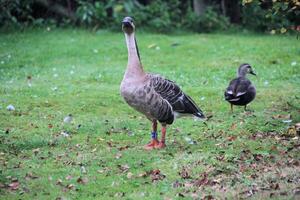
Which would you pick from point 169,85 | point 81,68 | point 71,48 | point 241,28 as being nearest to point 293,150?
point 169,85

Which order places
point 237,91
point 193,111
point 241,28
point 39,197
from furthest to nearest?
point 241,28
point 237,91
point 193,111
point 39,197

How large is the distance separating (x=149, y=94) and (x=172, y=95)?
0.52 m

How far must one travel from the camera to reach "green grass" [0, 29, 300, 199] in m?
8.31

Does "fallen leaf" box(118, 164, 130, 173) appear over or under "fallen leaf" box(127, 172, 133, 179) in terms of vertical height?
under

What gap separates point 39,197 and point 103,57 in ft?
37.1

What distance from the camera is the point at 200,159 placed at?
925cm

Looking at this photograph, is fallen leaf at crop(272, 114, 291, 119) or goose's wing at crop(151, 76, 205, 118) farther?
fallen leaf at crop(272, 114, 291, 119)

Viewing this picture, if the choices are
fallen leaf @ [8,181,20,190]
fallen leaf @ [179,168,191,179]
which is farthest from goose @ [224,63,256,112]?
fallen leaf @ [8,181,20,190]

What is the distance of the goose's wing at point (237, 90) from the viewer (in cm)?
1223

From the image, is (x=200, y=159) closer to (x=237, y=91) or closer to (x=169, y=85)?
(x=169, y=85)

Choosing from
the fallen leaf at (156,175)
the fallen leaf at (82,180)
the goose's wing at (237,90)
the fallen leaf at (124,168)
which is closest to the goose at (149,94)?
the fallen leaf at (124,168)

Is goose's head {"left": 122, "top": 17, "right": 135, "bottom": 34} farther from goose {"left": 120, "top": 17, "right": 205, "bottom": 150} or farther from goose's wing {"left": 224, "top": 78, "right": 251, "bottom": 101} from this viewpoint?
goose's wing {"left": 224, "top": 78, "right": 251, "bottom": 101}

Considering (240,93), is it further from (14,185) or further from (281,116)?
(14,185)

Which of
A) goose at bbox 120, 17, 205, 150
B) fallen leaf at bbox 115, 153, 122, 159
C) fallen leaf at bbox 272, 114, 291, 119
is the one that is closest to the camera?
fallen leaf at bbox 115, 153, 122, 159
